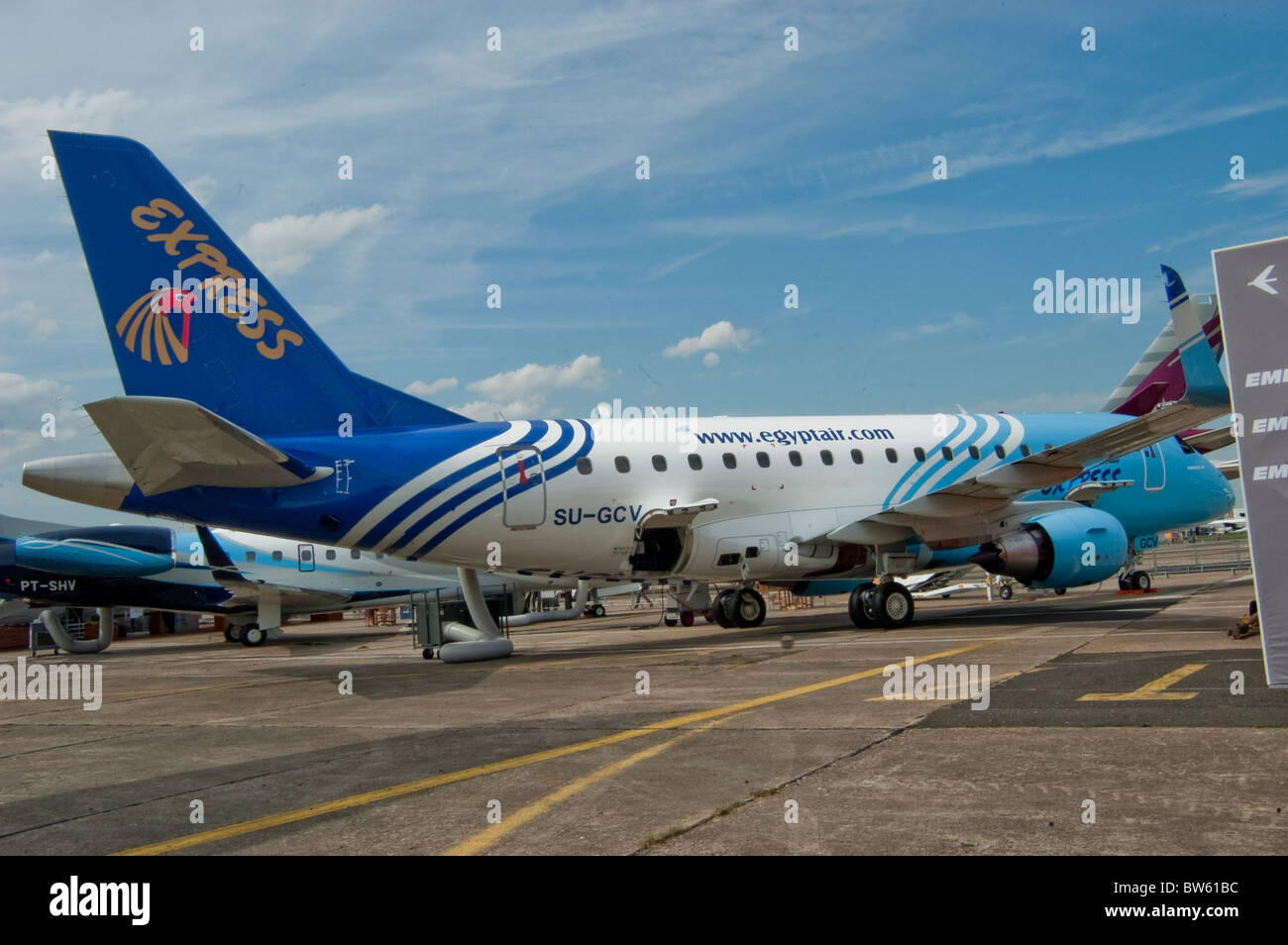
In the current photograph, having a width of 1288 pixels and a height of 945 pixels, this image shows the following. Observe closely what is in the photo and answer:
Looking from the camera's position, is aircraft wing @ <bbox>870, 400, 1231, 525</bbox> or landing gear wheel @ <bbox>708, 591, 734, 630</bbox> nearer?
aircraft wing @ <bbox>870, 400, 1231, 525</bbox>

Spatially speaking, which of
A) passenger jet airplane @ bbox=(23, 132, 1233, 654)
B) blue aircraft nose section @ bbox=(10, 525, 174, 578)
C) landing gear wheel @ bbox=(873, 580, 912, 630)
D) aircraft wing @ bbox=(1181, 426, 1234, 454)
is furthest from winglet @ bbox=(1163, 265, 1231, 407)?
blue aircraft nose section @ bbox=(10, 525, 174, 578)

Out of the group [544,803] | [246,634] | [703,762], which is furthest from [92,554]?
[544,803]

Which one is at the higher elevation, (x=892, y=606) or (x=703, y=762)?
(x=892, y=606)

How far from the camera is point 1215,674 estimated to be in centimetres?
928

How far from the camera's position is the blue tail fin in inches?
556

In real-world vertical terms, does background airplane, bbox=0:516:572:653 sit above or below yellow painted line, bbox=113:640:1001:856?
above

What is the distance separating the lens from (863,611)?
1872 cm

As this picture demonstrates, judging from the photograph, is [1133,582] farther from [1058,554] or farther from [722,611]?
[722,611]

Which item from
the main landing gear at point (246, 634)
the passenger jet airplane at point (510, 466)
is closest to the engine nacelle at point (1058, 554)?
the passenger jet airplane at point (510, 466)

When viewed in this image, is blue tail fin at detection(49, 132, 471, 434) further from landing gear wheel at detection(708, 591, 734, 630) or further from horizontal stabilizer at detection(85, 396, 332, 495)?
landing gear wheel at detection(708, 591, 734, 630)

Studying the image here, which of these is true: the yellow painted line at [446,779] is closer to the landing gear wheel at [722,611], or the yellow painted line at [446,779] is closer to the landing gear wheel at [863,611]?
the landing gear wheel at [863,611]

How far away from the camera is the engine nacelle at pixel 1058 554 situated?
706 inches

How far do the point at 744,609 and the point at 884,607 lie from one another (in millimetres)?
4607
